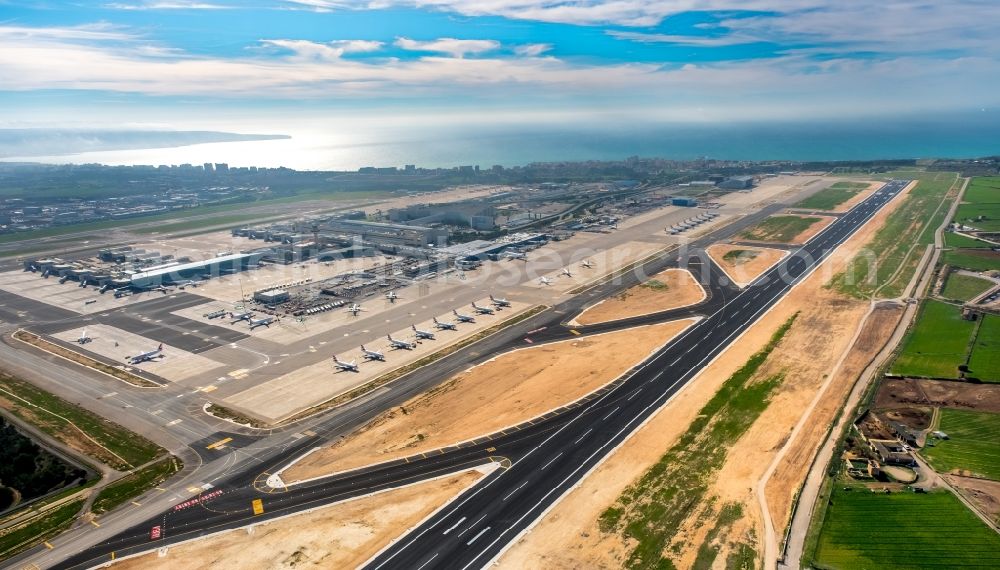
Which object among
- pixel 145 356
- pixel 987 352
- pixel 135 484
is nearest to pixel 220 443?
pixel 135 484

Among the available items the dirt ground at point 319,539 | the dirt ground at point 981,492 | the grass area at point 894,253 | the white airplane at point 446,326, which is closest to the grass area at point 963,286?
the grass area at point 894,253

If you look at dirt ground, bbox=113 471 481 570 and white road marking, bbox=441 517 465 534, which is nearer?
dirt ground, bbox=113 471 481 570

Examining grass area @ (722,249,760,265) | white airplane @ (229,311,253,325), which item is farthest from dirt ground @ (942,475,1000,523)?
white airplane @ (229,311,253,325)

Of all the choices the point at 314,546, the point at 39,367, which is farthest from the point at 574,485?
the point at 39,367

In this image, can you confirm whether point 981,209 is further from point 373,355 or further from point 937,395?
point 373,355

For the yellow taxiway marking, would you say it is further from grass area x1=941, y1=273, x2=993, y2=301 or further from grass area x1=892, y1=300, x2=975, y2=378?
grass area x1=941, y1=273, x2=993, y2=301

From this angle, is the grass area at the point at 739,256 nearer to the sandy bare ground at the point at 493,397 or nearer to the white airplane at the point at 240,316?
the sandy bare ground at the point at 493,397
